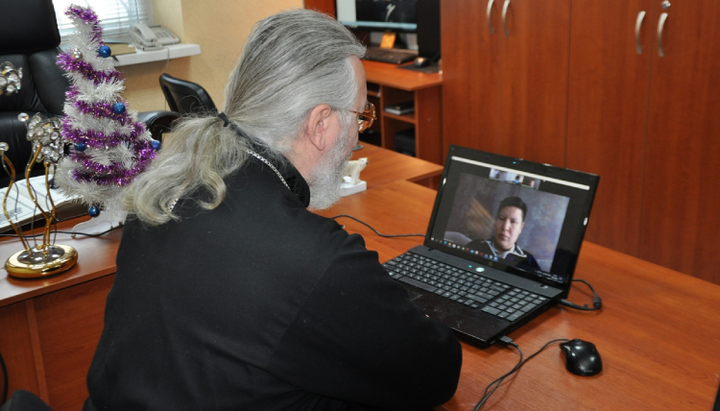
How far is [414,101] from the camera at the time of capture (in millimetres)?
3805

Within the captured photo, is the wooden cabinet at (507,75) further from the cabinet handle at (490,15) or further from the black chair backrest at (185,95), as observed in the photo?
the black chair backrest at (185,95)

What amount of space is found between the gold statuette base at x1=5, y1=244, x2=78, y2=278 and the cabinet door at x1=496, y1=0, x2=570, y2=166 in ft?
7.20

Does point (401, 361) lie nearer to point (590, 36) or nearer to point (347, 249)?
point (347, 249)

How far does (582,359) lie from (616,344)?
0.12 meters

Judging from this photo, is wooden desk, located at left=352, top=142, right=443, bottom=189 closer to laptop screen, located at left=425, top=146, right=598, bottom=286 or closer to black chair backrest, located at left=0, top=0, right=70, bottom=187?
laptop screen, located at left=425, top=146, right=598, bottom=286

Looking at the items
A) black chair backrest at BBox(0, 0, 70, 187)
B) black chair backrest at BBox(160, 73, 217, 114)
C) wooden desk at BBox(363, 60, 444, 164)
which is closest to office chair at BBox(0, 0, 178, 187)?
Answer: black chair backrest at BBox(0, 0, 70, 187)

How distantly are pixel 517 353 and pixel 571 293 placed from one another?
254 millimetres

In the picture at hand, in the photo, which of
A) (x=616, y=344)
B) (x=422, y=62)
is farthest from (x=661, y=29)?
(x=616, y=344)

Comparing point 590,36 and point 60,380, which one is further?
point 590,36

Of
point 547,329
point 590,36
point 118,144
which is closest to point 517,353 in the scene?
point 547,329

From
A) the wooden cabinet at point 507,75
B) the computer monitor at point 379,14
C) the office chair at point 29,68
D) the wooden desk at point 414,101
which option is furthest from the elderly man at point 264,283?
the computer monitor at point 379,14

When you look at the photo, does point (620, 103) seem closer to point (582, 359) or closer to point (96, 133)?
point (582, 359)

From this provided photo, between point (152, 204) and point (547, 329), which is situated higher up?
point (152, 204)

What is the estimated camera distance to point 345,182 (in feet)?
6.46
